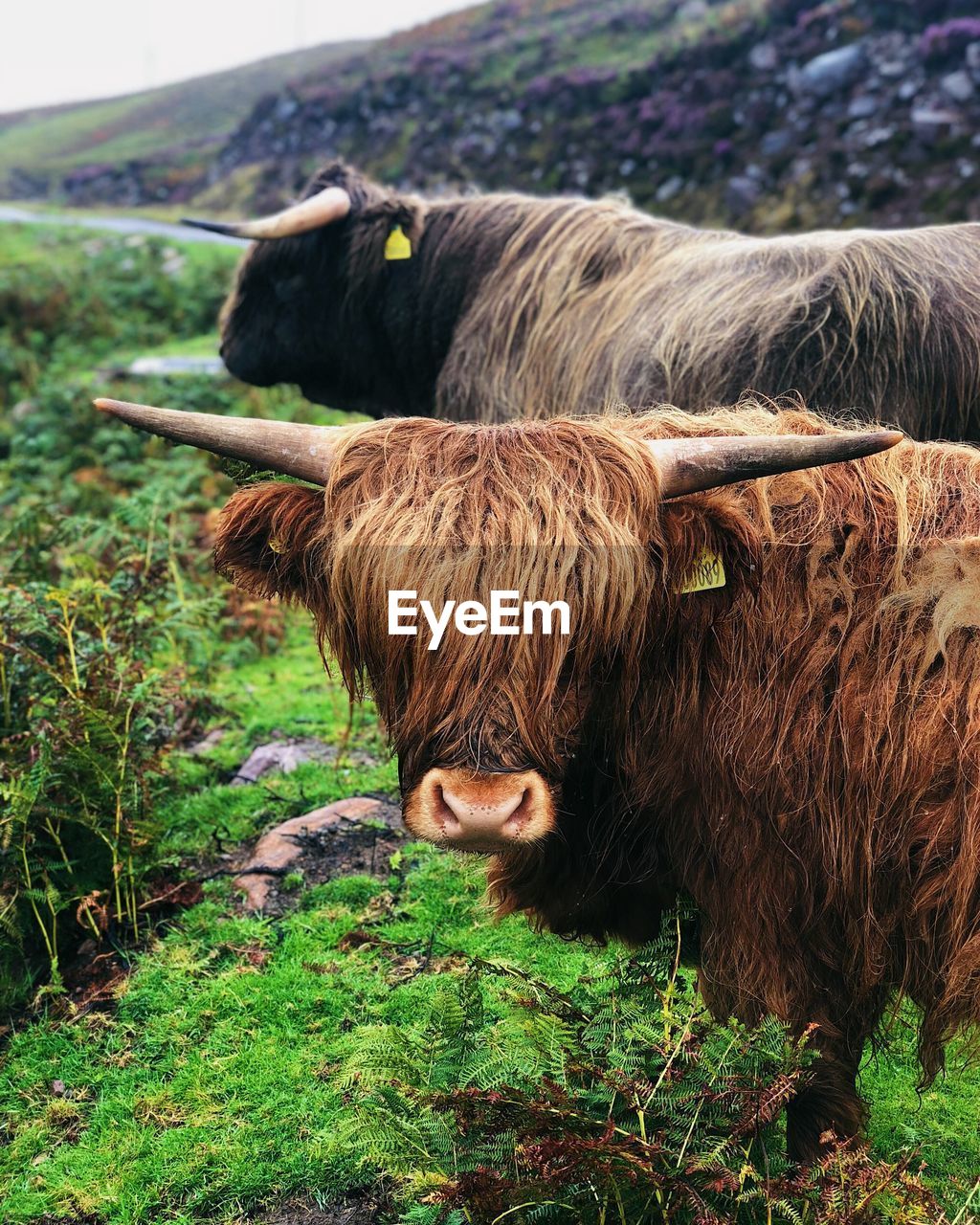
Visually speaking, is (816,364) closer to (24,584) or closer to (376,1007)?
(376,1007)

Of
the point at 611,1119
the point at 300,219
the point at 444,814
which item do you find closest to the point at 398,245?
the point at 300,219

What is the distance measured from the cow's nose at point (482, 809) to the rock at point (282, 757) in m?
3.06

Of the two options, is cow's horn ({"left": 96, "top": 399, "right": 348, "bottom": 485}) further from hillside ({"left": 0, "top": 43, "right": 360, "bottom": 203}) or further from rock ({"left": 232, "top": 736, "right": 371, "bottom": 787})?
hillside ({"left": 0, "top": 43, "right": 360, "bottom": 203})

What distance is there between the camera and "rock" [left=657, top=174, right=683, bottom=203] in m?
18.6

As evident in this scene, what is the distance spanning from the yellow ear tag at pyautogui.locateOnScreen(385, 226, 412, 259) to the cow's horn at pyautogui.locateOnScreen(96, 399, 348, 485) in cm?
437

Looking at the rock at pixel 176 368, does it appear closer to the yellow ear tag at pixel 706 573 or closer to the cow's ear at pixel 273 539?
the cow's ear at pixel 273 539

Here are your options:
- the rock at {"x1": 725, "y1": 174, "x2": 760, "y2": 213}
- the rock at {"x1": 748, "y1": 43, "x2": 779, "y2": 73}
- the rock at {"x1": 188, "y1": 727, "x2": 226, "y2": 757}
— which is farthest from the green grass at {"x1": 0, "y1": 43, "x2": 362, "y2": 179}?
the rock at {"x1": 188, "y1": 727, "x2": 226, "y2": 757}

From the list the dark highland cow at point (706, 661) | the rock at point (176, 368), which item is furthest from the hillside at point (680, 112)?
the dark highland cow at point (706, 661)

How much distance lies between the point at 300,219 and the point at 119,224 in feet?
81.8

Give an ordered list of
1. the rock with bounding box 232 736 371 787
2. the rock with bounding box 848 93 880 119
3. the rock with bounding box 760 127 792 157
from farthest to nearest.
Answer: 1. the rock with bounding box 760 127 792 157
2. the rock with bounding box 848 93 880 119
3. the rock with bounding box 232 736 371 787

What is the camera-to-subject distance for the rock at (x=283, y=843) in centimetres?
422

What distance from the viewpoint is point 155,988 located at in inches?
147

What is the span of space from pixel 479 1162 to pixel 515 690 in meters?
0.99

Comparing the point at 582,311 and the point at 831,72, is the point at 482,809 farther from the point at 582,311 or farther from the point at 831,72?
the point at 831,72
